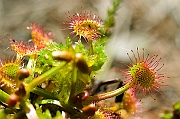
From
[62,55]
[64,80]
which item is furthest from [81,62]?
[64,80]

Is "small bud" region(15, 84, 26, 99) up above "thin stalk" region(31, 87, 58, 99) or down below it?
below

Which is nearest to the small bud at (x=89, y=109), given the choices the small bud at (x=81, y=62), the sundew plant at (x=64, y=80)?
the sundew plant at (x=64, y=80)

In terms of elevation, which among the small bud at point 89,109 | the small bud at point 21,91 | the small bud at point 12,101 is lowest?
the small bud at point 89,109

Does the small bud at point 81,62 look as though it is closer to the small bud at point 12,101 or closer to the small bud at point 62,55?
the small bud at point 62,55

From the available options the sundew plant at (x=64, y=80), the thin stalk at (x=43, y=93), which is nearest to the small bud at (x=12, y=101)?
the sundew plant at (x=64, y=80)

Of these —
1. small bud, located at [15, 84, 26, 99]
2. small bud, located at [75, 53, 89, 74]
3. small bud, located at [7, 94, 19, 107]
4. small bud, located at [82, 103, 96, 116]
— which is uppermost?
small bud, located at [75, 53, 89, 74]

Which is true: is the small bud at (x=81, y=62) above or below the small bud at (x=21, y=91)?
above

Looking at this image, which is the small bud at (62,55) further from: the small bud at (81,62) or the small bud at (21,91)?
the small bud at (21,91)

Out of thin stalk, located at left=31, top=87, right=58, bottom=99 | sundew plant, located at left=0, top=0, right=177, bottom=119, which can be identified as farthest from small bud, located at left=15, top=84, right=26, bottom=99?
thin stalk, located at left=31, top=87, right=58, bottom=99

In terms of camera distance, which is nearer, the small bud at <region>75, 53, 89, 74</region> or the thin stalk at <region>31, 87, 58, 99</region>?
the small bud at <region>75, 53, 89, 74</region>

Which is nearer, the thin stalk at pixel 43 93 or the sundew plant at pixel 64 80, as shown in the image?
the sundew plant at pixel 64 80

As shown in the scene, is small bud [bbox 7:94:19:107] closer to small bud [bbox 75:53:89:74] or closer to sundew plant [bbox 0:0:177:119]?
sundew plant [bbox 0:0:177:119]
